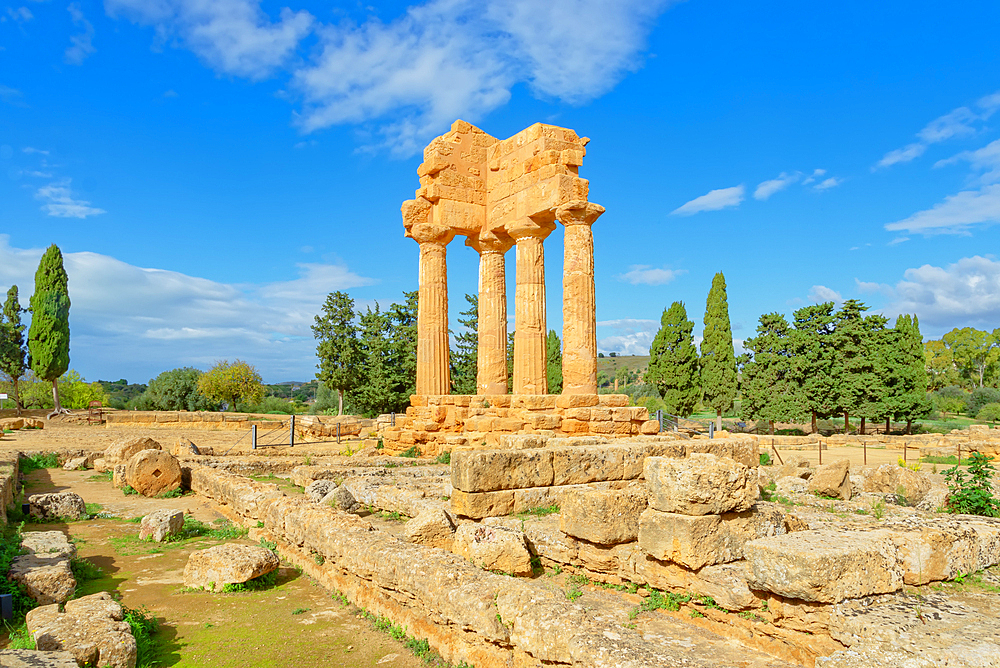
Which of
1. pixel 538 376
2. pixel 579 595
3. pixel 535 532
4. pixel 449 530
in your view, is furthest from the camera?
pixel 538 376

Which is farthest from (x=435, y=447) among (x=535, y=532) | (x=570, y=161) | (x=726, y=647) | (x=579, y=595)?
(x=726, y=647)

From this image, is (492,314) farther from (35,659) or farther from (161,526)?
(35,659)

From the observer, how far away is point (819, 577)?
141 inches

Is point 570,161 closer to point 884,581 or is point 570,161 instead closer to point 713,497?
point 713,497

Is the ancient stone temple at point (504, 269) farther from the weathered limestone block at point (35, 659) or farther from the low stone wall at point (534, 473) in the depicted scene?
Answer: the weathered limestone block at point (35, 659)

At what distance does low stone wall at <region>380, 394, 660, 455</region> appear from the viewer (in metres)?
14.6

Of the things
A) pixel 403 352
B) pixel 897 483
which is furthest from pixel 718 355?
pixel 897 483

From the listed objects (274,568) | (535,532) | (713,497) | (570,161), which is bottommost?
(274,568)

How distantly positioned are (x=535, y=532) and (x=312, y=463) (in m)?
10.4

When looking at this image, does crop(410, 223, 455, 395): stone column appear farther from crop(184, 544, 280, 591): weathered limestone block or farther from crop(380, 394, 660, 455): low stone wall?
crop(184, 544, 280, 591): weathered limestone block

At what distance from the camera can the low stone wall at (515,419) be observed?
14648mm

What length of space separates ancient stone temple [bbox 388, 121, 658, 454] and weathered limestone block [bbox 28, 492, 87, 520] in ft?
24.4

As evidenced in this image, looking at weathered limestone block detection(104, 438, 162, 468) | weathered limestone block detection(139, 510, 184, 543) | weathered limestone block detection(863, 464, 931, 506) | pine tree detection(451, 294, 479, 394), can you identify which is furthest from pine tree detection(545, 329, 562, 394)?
weathered limestone block detection(139, 510, 184, 543)

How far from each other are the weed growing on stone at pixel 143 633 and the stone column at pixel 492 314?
11.8 m
